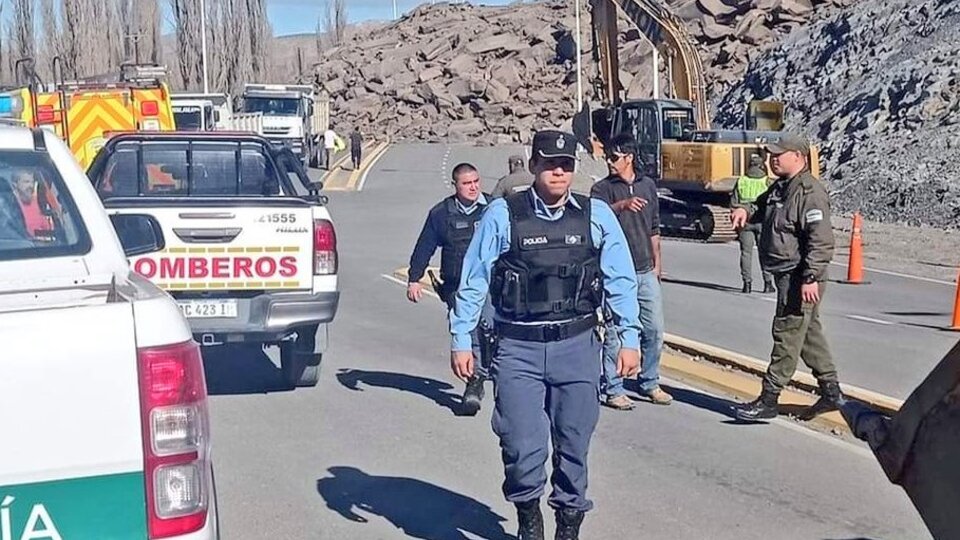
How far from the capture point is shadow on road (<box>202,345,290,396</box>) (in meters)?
10.6

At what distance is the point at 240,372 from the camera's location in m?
11.4

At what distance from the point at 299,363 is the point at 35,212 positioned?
5722mm

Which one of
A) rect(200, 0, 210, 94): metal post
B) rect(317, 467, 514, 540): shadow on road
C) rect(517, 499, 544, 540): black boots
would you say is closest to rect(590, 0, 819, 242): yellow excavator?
rect(317, 467, 514, 540): shadow on road

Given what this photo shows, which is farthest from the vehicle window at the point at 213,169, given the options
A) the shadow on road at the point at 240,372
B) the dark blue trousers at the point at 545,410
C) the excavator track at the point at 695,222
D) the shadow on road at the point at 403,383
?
the excavator track at the point at 695,222

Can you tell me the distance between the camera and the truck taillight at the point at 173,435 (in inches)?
136

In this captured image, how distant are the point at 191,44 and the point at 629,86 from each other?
68.1 ft

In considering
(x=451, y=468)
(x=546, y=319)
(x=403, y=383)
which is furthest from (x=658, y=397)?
(x=546, y=319)

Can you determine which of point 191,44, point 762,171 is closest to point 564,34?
point 191,44

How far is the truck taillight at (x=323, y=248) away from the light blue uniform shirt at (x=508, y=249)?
3624mm

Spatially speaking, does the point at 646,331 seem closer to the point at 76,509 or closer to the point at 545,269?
the point at 545,269

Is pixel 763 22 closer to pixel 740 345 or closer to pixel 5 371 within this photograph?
pixel 740 345

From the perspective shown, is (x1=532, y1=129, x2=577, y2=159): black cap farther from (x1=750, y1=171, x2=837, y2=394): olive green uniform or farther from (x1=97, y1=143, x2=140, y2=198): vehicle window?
(x1=97, y1=143, x2=140, y2=198): vehicle window

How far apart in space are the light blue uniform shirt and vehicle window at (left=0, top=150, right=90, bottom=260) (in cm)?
195

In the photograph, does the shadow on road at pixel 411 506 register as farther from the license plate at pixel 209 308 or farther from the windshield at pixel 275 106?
the windshield at pixel 275 106
